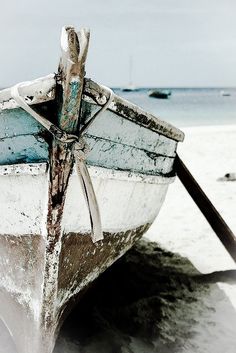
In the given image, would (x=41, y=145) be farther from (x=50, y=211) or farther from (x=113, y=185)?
(x=113, y=185)

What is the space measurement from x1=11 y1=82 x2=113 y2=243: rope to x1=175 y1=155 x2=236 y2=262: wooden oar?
1.52m

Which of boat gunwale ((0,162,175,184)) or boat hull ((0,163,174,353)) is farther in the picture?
boat hull ((0,163,174,353))

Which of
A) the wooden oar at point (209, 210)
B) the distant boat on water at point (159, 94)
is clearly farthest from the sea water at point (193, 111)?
the wooden oar at point (209, 210)

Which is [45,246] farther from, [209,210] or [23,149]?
[209,210]

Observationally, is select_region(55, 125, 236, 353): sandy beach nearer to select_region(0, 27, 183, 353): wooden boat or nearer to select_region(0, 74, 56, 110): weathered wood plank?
select_region(0, 27, 183, 353): wooden boat

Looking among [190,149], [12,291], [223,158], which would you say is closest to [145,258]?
[12,291]

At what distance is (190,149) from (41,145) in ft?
30.4

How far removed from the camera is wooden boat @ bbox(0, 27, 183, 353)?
6.50 ft

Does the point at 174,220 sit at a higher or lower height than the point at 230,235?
lower

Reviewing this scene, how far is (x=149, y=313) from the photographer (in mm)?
3193

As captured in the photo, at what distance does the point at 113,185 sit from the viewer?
2527 mm

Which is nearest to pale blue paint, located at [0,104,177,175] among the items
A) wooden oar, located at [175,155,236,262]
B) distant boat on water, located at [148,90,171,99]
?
wooden oar, located at [175,155,236,262]

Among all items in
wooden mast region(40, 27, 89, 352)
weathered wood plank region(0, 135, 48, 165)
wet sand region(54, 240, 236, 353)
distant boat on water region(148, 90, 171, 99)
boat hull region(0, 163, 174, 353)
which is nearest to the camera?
wooden mast region(40, 27, 89, 352)

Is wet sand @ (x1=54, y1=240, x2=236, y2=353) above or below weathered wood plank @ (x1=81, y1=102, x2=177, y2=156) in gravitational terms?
below
